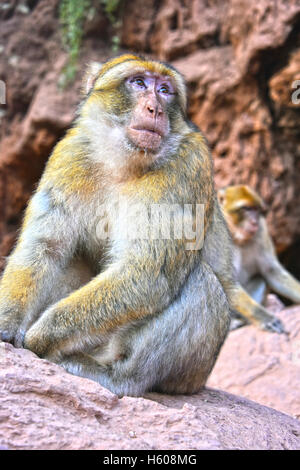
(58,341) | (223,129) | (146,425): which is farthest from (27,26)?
(146,425)

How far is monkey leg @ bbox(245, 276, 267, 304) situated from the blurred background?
0.97 m

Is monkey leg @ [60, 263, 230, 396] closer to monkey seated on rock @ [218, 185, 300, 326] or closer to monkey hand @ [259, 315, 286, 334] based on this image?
monkey hand @ [259, 315, 286, 334]

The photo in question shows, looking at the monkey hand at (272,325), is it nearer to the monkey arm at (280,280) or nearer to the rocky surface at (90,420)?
the monkey arm at (280,280)

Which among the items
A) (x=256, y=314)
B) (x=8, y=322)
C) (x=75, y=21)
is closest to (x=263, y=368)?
(x=256, y=314)

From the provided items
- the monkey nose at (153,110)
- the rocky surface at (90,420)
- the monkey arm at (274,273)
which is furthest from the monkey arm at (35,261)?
the monkey arm at (274,273)

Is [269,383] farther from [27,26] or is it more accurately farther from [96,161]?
[27,26]

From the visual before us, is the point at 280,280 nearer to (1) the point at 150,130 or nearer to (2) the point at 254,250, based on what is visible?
(2) the point at 254,250

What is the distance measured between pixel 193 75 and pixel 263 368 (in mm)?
4961

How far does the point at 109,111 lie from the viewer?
412 centimetres

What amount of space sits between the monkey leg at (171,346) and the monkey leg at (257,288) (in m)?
5.94

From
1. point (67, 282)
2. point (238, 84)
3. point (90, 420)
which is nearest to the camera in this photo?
point (90, 420)

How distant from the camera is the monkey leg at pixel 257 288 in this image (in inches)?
390

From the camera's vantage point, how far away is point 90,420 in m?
2.99

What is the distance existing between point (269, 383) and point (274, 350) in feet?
3.16
